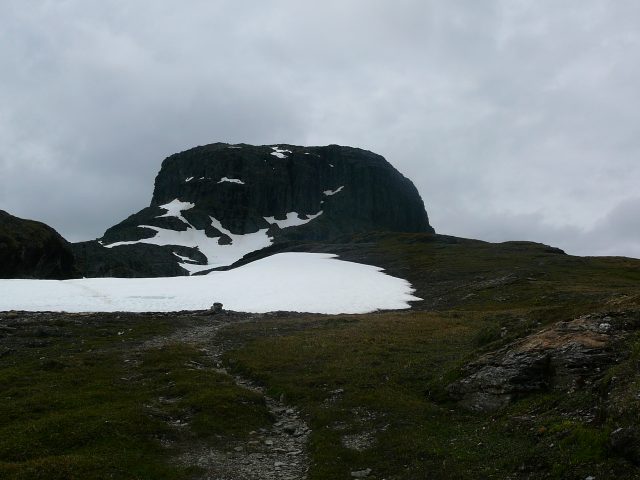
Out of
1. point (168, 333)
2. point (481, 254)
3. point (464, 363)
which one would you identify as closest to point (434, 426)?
point (464, 363)

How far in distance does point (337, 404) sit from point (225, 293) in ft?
156

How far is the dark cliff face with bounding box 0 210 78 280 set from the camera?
123562mm

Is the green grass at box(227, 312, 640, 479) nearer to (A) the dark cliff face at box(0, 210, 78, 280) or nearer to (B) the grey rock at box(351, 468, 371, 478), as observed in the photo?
(B) the grey rock at box(351, 468, 371, 478)

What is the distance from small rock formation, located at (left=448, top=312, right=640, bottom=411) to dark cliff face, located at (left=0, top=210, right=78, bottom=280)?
131886 mm

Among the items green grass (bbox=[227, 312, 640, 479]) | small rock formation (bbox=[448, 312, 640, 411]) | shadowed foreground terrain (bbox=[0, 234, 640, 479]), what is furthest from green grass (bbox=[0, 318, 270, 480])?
small rock formation (bbox=[448, 312, 640, 411])

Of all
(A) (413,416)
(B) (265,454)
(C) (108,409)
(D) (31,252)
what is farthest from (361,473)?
(D) (31,252)

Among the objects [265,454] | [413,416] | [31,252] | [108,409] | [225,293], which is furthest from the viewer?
[31,252]

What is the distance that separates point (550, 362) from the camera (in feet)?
67.8

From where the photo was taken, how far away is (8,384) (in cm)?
2725

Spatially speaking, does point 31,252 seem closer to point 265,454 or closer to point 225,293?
point 225,293

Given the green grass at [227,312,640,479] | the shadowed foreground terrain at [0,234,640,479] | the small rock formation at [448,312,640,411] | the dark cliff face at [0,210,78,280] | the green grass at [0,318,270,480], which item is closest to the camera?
the green grass at [227,312,640,479]

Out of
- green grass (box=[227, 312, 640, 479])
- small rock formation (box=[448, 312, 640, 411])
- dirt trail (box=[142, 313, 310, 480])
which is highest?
small rock formation (box=[448, 312, 640, 411])

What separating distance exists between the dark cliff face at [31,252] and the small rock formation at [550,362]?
131886 millimetres

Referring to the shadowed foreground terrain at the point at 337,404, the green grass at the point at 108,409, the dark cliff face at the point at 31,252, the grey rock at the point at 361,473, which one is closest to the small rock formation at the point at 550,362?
the shadowed foreground terrain at the point at 337,404
